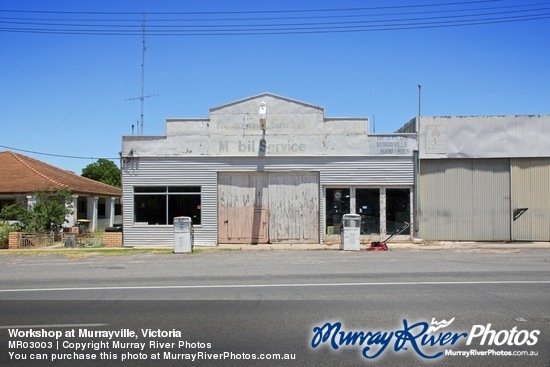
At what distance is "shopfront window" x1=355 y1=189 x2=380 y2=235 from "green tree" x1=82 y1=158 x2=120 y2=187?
4387 centimetres

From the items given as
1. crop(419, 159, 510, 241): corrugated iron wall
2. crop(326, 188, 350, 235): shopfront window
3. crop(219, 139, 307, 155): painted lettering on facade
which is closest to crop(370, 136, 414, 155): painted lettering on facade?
crop(419, 159, 510, 241): corrugated iron wall

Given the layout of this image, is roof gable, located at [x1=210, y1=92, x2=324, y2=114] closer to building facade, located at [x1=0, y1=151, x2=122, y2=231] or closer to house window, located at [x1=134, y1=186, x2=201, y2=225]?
house window, located at [x1=134, y1=186, x2=201, y2=225]

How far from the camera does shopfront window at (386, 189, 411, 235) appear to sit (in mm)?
20859

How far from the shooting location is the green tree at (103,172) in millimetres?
58875

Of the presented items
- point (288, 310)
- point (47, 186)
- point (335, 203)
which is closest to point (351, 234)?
point (335, 203)

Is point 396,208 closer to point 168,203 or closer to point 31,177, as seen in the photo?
point 168,203

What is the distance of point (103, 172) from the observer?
59.1 m

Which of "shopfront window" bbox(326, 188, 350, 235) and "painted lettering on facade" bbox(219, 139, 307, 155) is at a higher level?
"painted lettering on facade" bbox(219, 139, 307, 155)

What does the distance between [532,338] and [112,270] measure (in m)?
10.4

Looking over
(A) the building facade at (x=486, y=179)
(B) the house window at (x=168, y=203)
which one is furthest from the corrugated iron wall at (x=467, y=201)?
(B) the house window at (x=168, y=203)

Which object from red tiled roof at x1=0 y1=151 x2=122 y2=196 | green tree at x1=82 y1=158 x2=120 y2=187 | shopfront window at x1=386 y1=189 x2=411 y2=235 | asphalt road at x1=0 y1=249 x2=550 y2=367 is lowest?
asphalt road at x1=0 y1=249 x2=550 y2=367

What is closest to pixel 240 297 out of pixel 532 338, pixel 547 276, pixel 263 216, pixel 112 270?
pixel 532 338

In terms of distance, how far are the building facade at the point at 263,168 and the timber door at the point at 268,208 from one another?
0.13 ft

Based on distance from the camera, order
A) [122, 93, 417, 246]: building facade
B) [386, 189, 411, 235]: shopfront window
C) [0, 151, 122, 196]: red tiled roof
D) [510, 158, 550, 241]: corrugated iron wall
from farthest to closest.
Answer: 1. [0, 151, 122, 196]: red tiled roof
2. [386, 189, 411, 235]: shopfront window
3. [122, 93, 417, 246]: building facade
4. [510, 158, 550, 241]: corrugated iron wall
